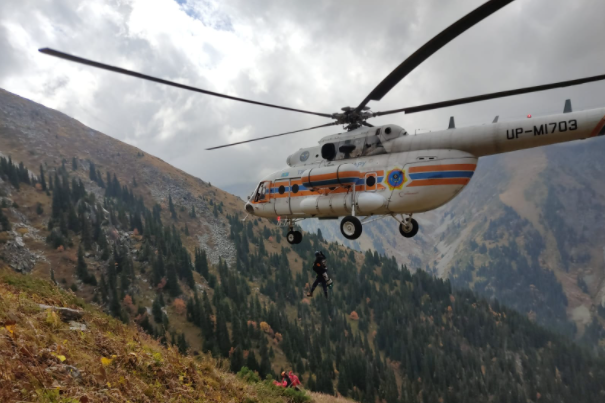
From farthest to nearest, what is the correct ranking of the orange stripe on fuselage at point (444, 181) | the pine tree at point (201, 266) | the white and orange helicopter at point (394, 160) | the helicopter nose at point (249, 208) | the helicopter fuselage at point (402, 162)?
the pine tree at point (201, 266) < the helicopter nose at point (249, 208) < the orange stripe on fuselage at point (444, 181) < the helicopter fuselage at point (402, 162) < the white and orange helicopter at point (394, 160)

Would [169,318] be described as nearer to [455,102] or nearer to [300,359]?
[300,359]

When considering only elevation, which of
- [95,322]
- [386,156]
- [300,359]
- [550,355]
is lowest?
[550,355]

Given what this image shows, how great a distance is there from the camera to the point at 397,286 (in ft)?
547

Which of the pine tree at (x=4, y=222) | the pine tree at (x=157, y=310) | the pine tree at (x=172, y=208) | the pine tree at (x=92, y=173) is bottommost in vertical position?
the pine tree at (x=157, y=310)

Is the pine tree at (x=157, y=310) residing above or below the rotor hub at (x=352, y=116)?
below

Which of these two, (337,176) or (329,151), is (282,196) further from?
(337,176)

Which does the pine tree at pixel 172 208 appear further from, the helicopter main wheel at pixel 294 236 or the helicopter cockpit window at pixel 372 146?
the helicopter cockpit window at pixel 372 146

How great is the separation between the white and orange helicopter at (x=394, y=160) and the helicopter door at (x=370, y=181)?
4cm

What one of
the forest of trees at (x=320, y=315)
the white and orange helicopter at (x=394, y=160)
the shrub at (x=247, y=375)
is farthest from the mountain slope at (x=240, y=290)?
the shrub at (x=247, y=375)

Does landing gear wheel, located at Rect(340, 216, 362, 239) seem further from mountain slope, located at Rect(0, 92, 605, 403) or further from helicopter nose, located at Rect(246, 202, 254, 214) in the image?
mountain slope, located at Rect(0, 92, 605, 403)

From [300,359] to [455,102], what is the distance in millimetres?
101851

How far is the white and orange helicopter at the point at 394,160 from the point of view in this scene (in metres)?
12.2

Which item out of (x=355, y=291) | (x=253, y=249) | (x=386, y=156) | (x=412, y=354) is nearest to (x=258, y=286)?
(x=253, y=249)

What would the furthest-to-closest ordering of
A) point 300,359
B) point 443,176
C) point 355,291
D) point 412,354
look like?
point 355,291
point 412,354
point 300,359
point 443,176
